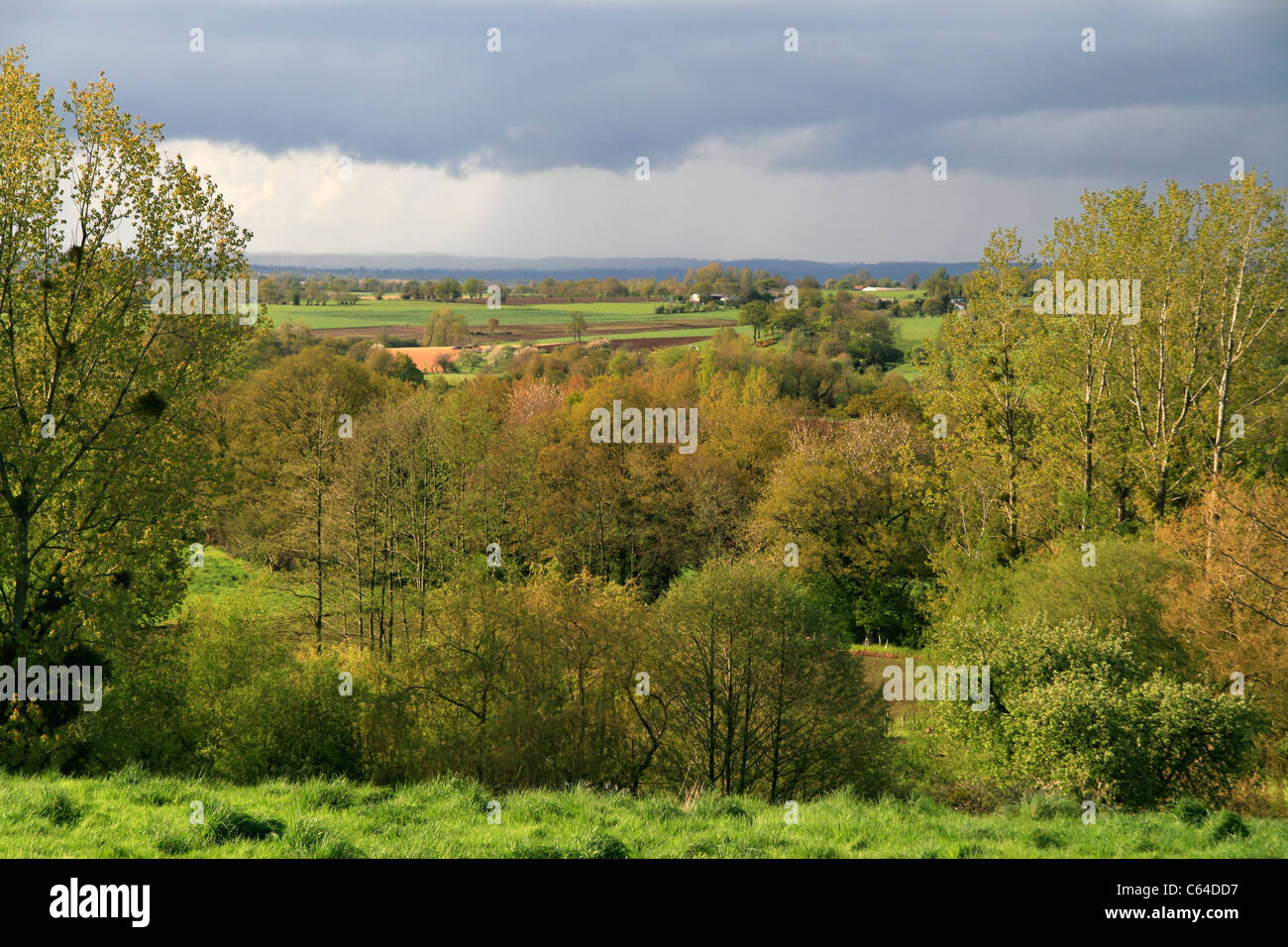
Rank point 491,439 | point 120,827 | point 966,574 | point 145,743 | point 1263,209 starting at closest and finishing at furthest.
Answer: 1. point 120,827
2. point 145,743
3. point 1263,209
4. point 966,574
5. point 491,439

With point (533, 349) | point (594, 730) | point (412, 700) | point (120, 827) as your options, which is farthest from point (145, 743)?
point (533, 349)

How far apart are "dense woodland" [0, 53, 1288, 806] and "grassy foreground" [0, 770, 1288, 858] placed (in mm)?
3849

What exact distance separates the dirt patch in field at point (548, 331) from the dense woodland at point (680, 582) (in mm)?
68183

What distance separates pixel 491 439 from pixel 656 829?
43.4m

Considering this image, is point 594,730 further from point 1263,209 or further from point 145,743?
point 1263,209

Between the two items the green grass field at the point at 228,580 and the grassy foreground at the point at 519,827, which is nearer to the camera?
the grassy foreground at the point at 519,827

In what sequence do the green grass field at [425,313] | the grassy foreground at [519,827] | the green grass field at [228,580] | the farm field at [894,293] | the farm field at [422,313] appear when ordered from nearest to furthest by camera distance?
the grassy foreground at [519,827]
the green grass field at [228,580]
the farm field at [422,313]
the green grass field at [425,313]
the farm field at [894,293]

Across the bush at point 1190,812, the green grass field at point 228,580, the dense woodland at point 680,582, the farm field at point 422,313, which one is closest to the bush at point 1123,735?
the dense woodland at point 680,582

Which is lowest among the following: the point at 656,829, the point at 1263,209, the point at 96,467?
the point at 656,829

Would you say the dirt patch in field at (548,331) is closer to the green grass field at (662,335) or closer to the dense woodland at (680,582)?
the green grass field at (662,335)

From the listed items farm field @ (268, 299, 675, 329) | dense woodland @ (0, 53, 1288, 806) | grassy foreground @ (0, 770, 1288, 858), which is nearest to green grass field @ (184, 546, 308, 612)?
dense woodland @ (0, 53, 1288, 806)

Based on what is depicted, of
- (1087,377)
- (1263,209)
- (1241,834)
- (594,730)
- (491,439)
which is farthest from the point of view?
(491,439)

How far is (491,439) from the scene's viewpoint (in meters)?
53.0

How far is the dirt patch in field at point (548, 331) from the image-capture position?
113438 millimetres
